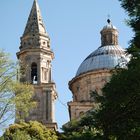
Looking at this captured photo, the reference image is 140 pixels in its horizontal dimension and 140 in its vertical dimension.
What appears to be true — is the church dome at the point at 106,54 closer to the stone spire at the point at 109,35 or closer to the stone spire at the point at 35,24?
the stone spire at the point at 109,35

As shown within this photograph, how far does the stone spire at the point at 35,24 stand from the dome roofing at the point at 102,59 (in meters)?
6.78

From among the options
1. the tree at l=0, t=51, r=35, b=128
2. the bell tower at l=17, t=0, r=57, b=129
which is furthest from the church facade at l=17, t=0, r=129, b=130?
the tree at l=0, t=51, r=35, b=128

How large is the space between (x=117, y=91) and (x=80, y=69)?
41.6 metres

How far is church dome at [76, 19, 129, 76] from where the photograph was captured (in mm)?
63594

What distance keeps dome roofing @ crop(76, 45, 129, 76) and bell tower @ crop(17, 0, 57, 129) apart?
678cm

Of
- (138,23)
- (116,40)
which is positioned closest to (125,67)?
(138,23)

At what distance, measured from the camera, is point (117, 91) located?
895 inches

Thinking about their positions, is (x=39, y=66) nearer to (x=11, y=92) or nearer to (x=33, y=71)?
(x=33, y=71)

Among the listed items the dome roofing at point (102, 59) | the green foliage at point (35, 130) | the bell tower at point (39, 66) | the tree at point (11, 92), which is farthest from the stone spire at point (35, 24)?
Result: the tree at point (11, 92)

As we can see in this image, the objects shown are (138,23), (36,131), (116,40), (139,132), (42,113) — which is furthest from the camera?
(116,40)

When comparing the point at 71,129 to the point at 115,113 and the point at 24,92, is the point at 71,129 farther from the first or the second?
the point at 115,113

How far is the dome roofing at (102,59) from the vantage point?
6350cm

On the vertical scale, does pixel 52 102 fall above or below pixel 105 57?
below

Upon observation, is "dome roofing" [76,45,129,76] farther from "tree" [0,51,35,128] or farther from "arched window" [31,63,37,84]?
"tree" [0,51,35,128]
